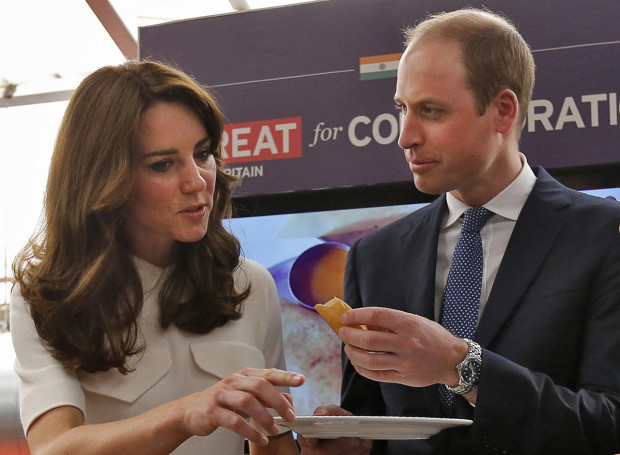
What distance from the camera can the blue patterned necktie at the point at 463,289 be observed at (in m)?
1.83

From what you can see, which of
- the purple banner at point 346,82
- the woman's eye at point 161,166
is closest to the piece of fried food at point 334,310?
the woman's eye at point 161,166

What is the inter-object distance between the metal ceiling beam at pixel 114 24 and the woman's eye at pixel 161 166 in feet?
10.5

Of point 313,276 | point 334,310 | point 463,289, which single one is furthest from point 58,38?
point 334,310

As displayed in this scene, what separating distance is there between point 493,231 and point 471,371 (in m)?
0.49

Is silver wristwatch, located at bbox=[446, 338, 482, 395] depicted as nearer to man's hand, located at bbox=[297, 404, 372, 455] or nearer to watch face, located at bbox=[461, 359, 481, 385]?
watch face, located at bbox=[461, 359, 481, 385]

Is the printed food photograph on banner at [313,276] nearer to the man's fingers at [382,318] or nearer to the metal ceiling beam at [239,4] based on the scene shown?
the man's fingers at [382,318]

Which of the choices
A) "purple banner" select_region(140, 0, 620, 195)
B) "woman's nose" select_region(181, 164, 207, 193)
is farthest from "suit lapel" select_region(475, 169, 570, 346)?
"purple banner" select_region(140, 0, 620, 195)

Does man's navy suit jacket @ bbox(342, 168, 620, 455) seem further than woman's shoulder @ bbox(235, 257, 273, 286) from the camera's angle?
No

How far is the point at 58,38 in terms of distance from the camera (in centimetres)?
687

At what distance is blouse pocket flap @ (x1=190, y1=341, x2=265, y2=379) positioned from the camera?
1912 millimetres

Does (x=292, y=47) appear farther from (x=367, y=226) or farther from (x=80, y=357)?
(x=80, y=357)

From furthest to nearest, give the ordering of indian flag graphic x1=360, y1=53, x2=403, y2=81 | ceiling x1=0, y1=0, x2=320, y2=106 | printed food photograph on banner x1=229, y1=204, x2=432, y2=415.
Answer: ceiling x1=0, y1=0, x2=320, y2=106 < indian flag graphic x1=360, y1=53, x2=403, y2=81 < printed food photograph on banner x1=229, y1=204, x2=432, y2=415

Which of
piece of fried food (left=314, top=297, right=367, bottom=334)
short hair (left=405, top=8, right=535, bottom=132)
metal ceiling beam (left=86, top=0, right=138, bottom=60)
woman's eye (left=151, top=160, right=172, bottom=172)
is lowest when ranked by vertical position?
piece of fried food (left=314, top=297, right=367, bottom=334)

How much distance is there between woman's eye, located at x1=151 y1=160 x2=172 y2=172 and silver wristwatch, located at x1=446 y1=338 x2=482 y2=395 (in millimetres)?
862
